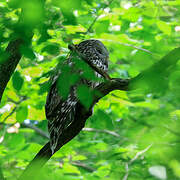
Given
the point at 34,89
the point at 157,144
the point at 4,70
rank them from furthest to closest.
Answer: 1. the point at 34,89
2. the point at 4,70
3. the point at 157,144

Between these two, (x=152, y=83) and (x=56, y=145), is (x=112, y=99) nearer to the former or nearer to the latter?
(x=56, y=145)

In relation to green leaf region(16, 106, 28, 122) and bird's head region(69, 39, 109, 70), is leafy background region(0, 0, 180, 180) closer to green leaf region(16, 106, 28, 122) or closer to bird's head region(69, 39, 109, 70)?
green leaf region(16, 106, 28, 122)

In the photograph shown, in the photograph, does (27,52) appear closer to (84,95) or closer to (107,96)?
(84,95)

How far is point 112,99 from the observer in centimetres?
361

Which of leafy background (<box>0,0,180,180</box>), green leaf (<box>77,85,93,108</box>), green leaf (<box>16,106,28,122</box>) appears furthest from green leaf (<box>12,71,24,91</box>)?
green leaf (<box>16,106,28,122</box>)

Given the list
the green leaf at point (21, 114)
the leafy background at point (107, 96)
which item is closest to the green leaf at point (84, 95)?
the leafy background at point (107, 96)

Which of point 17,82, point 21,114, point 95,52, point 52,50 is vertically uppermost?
point 52,50

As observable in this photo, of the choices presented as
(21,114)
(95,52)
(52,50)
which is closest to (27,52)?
(52,50)

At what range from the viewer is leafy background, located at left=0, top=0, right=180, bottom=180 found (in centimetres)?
175

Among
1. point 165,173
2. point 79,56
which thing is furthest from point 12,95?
point 165,173

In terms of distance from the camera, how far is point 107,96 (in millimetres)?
3467

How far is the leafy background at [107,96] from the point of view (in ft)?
5.74

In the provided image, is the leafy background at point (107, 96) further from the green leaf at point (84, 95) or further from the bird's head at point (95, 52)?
the green leaf at point (84, 95)

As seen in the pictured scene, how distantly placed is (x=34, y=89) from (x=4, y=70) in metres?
1.61
